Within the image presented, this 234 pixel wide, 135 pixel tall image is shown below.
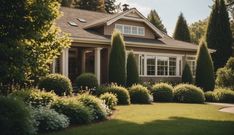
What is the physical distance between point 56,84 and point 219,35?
80.4 feet

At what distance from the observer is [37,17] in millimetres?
11367

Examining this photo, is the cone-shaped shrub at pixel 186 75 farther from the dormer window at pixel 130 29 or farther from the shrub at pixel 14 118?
the shrub at pixel 14 118

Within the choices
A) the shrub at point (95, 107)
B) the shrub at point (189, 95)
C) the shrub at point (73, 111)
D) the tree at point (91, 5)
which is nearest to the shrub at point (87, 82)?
the shrub at point (189, 95)

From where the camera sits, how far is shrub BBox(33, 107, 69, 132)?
1083cm

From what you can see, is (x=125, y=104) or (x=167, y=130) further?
(x=125, y=104)

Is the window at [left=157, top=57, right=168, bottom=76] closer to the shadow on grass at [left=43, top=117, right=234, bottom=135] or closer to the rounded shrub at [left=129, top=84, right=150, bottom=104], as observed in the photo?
the rounded shrub at [left=129, top=84, right=150, bottom=104]

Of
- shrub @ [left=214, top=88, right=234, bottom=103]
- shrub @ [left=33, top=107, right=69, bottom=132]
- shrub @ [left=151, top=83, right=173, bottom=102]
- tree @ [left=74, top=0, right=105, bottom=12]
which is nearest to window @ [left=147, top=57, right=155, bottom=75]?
shrub @ [left=151, top=83, right=173, bottom=102]

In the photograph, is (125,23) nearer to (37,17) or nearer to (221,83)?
(221,83)

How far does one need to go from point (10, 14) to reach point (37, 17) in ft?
3.26

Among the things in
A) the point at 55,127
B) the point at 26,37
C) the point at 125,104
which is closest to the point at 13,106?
the point at 55,127

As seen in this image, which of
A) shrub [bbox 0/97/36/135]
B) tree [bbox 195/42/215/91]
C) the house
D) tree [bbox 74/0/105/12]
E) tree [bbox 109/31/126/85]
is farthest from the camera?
tree [bbox 74/0/105/12]

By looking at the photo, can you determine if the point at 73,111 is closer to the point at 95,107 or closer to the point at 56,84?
the point at 95,107

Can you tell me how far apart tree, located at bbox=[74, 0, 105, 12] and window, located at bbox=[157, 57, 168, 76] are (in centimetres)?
2384

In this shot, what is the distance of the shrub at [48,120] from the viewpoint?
10.8 meters
